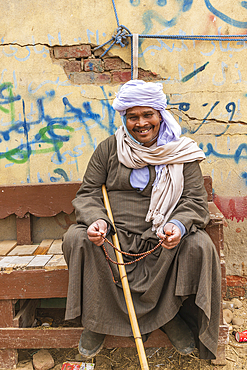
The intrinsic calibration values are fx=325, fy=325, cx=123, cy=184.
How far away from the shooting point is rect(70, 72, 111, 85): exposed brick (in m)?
3.31

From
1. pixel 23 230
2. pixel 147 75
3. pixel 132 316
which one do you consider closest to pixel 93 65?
pixel 147 75

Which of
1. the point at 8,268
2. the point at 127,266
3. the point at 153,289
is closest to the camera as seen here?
the point at 153,289

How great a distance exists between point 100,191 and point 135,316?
3.24 feet

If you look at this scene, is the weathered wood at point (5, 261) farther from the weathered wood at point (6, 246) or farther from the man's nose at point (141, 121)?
the man's nose at point (141, 121)

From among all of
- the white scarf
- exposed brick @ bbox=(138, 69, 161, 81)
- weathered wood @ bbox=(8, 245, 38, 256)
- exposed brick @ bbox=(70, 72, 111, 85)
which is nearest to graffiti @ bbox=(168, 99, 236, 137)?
exposed brick @ bbox=(138, 69, 161, 81)

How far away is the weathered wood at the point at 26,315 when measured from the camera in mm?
2562

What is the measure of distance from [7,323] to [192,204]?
1.71 metres

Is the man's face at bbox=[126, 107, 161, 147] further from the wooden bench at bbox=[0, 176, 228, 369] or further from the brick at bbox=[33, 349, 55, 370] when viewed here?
the brick at bbox=[33, 349, 55, 370]

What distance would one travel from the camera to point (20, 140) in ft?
11.1

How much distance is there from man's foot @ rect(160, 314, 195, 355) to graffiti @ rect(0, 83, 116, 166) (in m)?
1.81

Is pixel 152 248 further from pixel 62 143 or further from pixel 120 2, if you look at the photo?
pixel 120 2

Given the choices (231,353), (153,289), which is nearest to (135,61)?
(153,289)

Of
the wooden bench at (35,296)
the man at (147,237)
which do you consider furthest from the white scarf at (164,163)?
the wooden bench at (35,296)

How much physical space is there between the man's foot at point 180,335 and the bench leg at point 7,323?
1.19 meters
